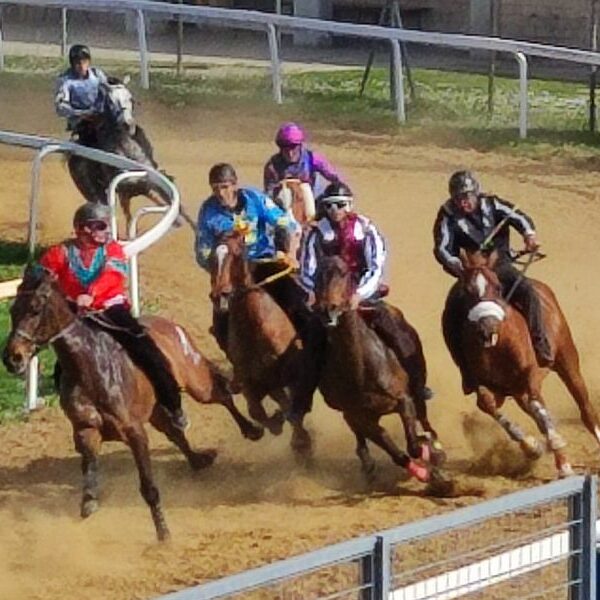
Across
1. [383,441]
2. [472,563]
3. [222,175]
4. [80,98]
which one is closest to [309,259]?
[222,175]

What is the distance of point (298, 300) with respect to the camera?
11523 mm

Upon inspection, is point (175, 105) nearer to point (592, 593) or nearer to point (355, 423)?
point (355, 423)

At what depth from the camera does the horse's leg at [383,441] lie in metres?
10.9

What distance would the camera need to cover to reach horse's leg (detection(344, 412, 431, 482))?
35.7 ft

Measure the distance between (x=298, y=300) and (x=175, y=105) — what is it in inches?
497

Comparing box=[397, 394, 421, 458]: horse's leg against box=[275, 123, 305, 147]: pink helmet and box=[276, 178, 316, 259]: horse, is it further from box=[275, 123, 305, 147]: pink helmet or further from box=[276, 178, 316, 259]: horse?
box=[275, 123, 305, 147]: pink helmet

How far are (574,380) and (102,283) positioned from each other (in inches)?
112

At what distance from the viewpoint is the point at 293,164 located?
12836 millimetres

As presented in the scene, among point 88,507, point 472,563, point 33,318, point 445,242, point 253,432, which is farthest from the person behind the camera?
point 253,432

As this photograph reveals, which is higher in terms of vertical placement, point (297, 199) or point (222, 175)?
point (222, 175)

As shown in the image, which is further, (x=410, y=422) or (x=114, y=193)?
(x=114, y=193)

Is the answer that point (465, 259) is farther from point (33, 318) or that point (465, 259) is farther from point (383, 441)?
point (33, 318)

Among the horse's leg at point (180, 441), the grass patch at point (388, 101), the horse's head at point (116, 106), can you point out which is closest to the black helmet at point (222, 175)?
the horse's leg at point (180, 441)

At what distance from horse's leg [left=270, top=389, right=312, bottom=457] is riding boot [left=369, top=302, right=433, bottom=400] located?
0.78 m
